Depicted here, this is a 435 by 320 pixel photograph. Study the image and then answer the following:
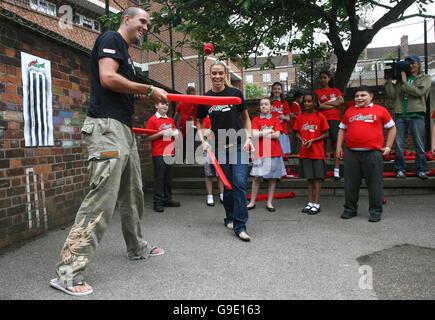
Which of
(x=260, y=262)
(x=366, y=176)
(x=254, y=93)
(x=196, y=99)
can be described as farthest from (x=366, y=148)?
(x=254, y=93)

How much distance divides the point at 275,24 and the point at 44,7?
31.2ft

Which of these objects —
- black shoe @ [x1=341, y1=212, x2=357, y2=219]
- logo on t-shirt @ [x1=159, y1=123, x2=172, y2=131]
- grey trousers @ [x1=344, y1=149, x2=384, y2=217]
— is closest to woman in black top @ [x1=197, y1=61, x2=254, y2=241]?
black shoe @ [x1=341, y1=212, x2=357, y2=219]

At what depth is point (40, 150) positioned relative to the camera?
4.48m

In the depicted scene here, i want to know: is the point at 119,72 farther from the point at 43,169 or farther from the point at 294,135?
the point at 294,135

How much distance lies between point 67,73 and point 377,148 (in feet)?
13.3

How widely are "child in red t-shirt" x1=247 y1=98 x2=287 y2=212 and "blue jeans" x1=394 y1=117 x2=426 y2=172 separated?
217 cm

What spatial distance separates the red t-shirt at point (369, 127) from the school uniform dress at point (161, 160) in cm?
270

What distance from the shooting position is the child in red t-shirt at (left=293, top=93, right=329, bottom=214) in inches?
218

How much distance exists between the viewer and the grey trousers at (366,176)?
16.4 feet

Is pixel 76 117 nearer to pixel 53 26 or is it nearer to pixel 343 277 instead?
pixel 343 277

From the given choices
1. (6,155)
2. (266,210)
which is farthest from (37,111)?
(266,210)

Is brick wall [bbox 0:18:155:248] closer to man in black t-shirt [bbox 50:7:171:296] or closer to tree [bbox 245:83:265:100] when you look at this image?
man in black t-shirt [bbox 50:7:171:296]

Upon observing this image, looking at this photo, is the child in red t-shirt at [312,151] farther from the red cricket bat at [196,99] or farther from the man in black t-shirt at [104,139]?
the man in black t-shirt at [104,139]

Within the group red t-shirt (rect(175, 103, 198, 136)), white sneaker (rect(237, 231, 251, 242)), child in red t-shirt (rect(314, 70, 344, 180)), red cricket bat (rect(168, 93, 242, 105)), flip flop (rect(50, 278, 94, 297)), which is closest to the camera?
flip flop (rect(50, 278, 94, 297))
